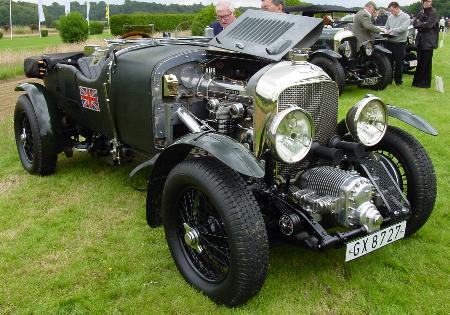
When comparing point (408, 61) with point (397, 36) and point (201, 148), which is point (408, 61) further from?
point (201, 148)

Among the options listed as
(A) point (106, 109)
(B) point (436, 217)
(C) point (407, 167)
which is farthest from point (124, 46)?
(B) point (436, 217)

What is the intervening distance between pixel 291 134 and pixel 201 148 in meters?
0.54

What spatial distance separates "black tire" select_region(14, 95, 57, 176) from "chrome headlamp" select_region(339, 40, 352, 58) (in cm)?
640

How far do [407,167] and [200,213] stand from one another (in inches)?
58.6

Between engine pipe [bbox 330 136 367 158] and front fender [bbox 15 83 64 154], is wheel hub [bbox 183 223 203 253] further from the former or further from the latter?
front fender [bbox 15 83 64 154]

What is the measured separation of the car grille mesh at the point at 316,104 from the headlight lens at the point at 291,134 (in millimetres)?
195

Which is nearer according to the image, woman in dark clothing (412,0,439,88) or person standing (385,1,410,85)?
woman in dark clothing (412,0,439,88)

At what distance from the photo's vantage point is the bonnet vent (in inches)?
135

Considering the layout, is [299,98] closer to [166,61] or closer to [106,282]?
[166,61]

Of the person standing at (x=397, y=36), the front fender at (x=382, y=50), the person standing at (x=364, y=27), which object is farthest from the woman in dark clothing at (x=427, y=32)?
the person standing at (x=364, y=27)

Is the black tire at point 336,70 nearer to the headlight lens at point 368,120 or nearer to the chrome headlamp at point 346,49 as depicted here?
the chrome headlamp at point 346,49

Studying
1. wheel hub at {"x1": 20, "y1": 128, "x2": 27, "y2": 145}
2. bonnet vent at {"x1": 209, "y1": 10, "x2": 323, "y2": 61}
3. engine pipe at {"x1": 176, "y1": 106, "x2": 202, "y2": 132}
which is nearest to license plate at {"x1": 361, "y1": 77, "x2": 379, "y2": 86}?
bonnet vent at {"x1": 209, "y1": 10, "x2": 323, "y2": 61}

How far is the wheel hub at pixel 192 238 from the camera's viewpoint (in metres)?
3.00

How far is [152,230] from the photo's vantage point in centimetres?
395
